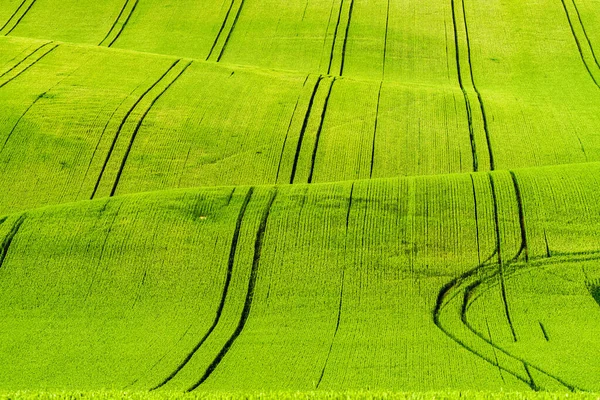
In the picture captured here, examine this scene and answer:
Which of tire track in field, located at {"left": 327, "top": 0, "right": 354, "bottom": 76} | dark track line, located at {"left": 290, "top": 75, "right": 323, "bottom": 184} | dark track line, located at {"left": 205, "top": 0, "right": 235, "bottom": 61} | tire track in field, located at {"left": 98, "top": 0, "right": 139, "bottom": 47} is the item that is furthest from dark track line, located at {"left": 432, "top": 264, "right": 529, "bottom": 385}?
tire track in field, located at {"left": 98, "top": 0, "right": 139, "bottom": 47}

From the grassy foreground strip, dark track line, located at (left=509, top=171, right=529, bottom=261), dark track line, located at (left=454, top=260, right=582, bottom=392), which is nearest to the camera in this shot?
the grassy foreground strip

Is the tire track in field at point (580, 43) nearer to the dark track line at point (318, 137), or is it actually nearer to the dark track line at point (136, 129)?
the dark track line at point (318, 137)

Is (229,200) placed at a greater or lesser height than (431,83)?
greater

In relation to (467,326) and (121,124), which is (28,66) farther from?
(467,326)

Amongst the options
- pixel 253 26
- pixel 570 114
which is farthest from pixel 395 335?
pixel 253 26

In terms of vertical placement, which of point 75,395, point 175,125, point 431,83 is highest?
point 75,395

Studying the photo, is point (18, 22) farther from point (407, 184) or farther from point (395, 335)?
point (395, 335)

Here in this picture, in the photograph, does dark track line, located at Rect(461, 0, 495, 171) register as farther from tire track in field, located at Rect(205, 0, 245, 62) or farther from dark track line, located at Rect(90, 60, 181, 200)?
dark track line, located at Rect(90, 60, 181, 200)
